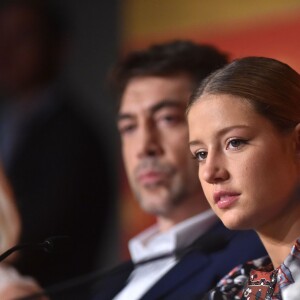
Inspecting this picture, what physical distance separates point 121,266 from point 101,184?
0.67 metres

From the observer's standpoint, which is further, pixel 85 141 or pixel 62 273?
pixel 85 141

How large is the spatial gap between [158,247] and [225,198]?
0.45 metres

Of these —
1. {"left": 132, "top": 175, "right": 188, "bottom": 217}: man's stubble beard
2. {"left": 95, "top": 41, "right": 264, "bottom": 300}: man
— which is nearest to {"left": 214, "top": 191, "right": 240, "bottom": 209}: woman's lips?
{"left": 95, "top": 41, "right": 264, "bottom": 300}: man

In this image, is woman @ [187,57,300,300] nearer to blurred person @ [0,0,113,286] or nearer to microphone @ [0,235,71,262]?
microphone @ [0,235,71,262]

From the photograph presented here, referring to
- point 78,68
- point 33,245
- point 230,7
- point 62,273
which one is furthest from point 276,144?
point 78,68

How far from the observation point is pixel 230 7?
168 cm

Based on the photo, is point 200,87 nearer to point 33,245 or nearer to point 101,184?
point 33,245

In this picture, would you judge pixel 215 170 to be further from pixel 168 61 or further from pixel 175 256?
pixel 168 61

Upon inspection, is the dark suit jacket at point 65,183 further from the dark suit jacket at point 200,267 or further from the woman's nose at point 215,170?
the woman's nose at point 215,170

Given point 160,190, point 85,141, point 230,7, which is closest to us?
point 160,190

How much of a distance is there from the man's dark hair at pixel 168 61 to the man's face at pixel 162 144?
14 mm

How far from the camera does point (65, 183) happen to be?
1.46m

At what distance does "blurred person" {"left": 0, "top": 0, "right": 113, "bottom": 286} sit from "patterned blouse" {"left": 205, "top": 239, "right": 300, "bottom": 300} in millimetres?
464

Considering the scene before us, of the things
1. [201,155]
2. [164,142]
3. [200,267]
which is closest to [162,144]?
[164,142]
